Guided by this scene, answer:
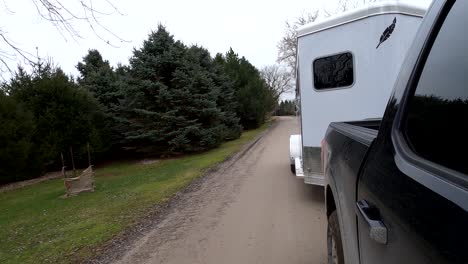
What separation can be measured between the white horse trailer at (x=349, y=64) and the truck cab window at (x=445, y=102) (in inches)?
209

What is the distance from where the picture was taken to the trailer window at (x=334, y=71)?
726 cm

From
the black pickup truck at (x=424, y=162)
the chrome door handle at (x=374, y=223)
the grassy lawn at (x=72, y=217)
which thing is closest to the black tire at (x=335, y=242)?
the black pickup truck at (x=424, y=162)

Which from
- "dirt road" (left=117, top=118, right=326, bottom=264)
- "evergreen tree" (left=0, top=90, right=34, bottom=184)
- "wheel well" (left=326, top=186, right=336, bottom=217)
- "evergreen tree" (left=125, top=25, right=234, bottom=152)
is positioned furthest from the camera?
"evergreen tree" (left=125, top=25, right=234, bottom=152)

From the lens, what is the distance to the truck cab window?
4.57 ft

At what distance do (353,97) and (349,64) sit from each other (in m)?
0.58

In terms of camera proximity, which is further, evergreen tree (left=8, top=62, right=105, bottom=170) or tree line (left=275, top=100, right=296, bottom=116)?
tree line (left=275, top=100, right=296, bottom=116)

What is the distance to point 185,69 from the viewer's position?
22016 millimetres

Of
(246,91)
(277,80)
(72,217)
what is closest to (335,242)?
(72,217)

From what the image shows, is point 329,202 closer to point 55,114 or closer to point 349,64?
point 349,64

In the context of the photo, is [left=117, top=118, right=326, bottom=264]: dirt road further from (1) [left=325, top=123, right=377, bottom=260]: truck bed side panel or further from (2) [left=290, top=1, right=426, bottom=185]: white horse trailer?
(1) [left=325, top=123, right=377, bottom=260]: truck bed side panel

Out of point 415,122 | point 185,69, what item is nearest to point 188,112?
point 185,69

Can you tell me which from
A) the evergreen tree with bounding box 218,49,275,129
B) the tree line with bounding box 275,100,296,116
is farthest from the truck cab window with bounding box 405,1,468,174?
the tree line with bounding box 275,100,296,116

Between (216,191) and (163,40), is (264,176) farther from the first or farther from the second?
(163,40)

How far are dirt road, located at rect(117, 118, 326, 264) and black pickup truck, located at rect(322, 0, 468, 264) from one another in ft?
11.1
